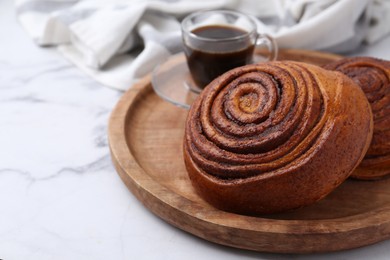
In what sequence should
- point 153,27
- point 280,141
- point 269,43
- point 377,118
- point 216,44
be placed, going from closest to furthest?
1. point 280,141
2. point 377,118
3. point 216,44
4. point 269,43
5. point 153,27

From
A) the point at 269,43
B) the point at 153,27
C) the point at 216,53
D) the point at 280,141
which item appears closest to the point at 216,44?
the point at 216,53

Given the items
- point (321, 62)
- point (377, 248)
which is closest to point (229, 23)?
point (321, 62)

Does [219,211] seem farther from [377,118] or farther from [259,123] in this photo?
[377,118]

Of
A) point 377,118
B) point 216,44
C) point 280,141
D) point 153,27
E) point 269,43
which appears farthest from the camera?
point 153,27

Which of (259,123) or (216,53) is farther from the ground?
(259,123)

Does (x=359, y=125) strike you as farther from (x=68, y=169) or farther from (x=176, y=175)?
(x=68, y=169)

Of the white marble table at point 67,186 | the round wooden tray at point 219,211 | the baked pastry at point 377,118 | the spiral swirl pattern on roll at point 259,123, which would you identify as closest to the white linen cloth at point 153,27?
the white marble table at point 67,186
